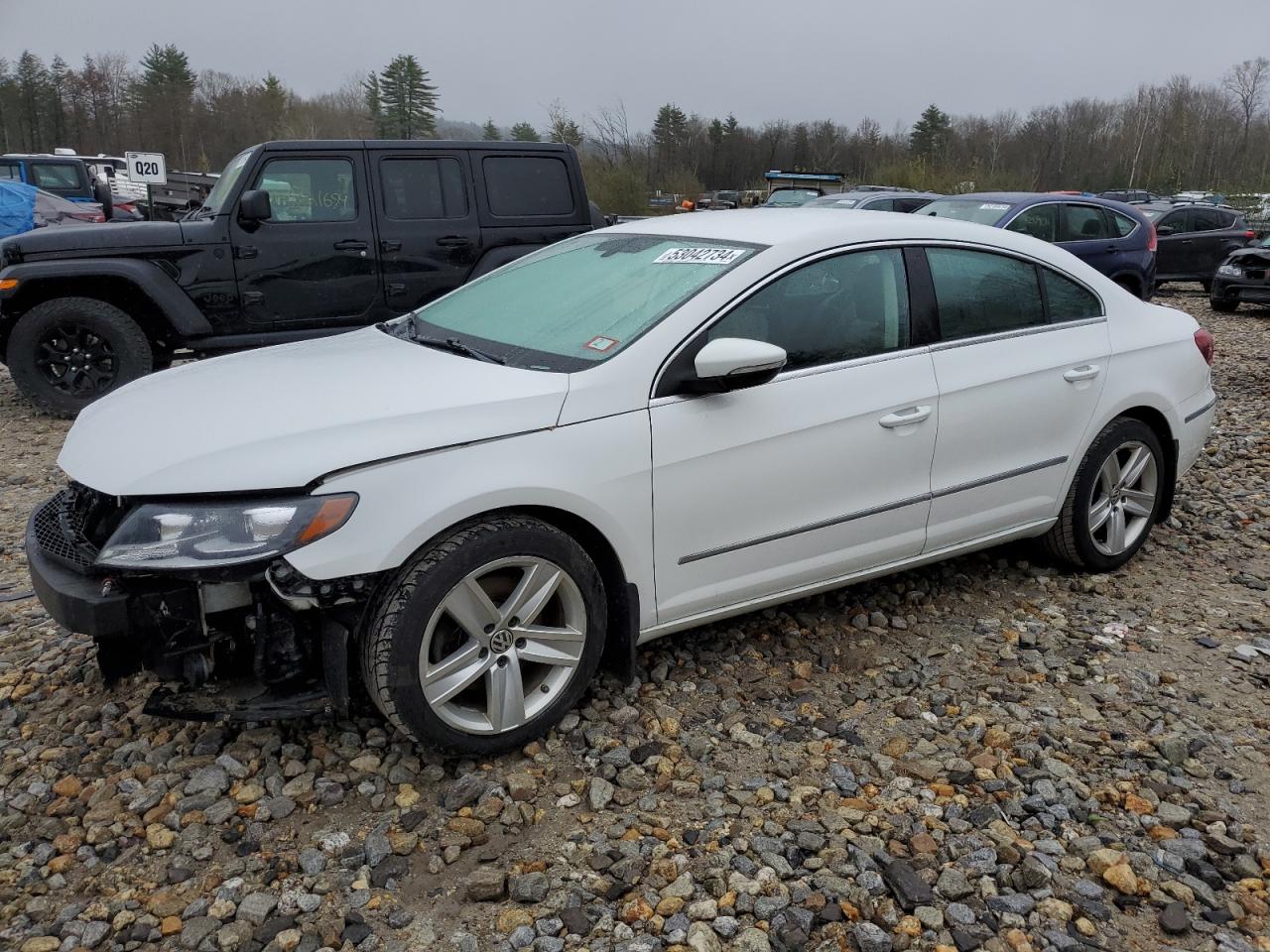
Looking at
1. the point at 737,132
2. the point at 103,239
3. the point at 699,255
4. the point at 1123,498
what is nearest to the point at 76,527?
the point at 699,255

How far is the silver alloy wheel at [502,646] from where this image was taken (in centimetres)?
269

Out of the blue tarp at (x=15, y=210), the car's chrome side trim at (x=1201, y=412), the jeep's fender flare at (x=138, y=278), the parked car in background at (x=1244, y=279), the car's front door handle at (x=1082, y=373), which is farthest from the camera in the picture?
the blue tarp at (x=15, y=210)

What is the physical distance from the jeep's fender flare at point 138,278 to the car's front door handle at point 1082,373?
5791mm

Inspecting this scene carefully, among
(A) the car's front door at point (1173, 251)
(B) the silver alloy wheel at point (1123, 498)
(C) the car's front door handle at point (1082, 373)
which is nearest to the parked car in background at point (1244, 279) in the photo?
(A) the car's front door at point (1173, 251)

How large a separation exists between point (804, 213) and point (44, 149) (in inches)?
2641

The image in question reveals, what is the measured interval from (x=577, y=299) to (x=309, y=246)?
447 centimetres

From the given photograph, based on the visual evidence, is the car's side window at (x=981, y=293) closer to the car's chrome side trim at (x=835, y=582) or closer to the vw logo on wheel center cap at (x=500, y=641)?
the car's chrome side trim at (x=835, y=582)

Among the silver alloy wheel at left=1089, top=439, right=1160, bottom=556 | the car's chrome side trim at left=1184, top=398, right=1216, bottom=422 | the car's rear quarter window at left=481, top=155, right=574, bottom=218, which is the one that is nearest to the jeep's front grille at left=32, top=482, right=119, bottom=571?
the silver alloy wheel at left=1089, top=439, right=1160, bottom=556

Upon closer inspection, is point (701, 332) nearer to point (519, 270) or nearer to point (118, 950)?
point (519, 270)

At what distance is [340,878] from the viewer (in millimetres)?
2404

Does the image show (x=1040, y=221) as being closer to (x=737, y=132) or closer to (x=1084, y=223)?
(x=1084, y=223)

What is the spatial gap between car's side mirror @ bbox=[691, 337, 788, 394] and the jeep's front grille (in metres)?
1.70

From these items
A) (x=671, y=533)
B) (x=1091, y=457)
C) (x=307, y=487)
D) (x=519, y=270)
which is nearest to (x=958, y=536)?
(x=1091, y=457)

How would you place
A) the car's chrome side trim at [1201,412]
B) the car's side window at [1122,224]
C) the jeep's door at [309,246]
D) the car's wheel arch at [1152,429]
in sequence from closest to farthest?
the car's wheel arch at [1152,429], the car's chrome side trim at [1201,412], the jeep's door at [309,246], the car's side window at [1122,224]
